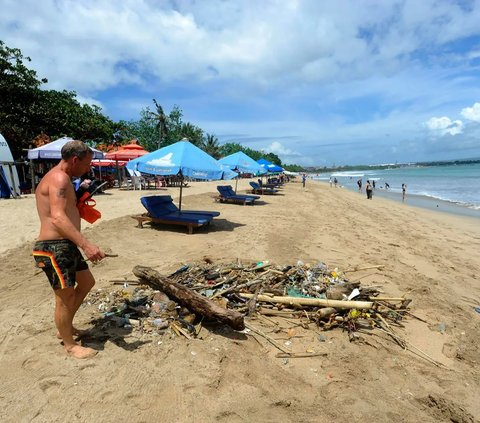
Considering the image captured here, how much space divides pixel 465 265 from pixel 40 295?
8.25 metres

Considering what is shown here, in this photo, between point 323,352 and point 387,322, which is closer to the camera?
point 323,352

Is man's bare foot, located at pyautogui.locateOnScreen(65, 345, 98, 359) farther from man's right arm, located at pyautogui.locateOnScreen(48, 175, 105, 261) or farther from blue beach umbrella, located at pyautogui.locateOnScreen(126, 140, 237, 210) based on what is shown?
blue beach umbrella, located at pyautogui.locateOnScreen(126, 140, 237, 210)

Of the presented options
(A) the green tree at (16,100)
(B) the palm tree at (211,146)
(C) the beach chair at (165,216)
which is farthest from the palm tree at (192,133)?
(C) the beach chair at (165,216)

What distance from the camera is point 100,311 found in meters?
4.13

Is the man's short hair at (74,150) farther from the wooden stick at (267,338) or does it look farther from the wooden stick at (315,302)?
the wooden stick at (315,302)

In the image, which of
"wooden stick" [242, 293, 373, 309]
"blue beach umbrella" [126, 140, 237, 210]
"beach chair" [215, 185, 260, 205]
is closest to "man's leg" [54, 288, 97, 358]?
"wooden stick" [242, 293, 373, 309]

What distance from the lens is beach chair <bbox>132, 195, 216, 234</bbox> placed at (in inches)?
355

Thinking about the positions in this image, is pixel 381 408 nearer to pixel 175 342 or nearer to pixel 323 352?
pixel 323 352

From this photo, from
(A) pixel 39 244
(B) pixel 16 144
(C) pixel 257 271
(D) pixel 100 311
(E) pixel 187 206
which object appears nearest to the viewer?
(A) pixel 39 244

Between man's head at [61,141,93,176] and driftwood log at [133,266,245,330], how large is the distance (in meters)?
1.81

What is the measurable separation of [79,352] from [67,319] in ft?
1.17

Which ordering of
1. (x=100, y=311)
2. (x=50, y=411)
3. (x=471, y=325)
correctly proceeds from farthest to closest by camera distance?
(x=471, y=325)
(x=100, y=311)
(x=50, y=411)

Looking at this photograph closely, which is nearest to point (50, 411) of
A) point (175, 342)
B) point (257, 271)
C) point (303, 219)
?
point (175, 342)

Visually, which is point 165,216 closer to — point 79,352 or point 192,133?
point 79,352
